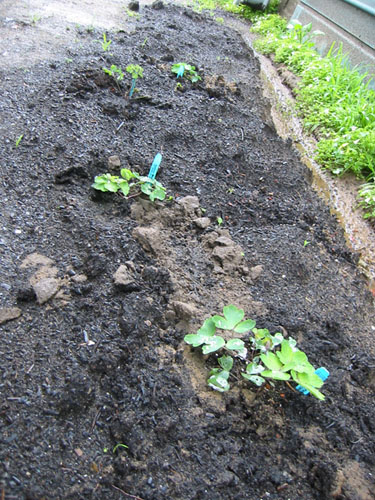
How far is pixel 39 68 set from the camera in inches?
114

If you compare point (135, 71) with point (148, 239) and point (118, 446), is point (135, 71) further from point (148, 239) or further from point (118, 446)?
point (118, 446)

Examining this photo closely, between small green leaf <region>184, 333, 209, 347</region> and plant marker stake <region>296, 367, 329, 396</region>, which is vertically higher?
plant marker stake <region>296, 367, 329, 396</region>

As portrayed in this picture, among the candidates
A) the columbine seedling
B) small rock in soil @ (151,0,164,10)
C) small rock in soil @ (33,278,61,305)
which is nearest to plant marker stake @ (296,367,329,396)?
small rock in soil @ (33,278,61,305)

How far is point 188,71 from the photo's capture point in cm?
336

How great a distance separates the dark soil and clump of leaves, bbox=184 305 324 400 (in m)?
0.07

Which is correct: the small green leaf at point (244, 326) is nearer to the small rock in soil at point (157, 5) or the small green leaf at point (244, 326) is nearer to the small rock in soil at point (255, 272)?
the small rock in soil at point (255, 272)

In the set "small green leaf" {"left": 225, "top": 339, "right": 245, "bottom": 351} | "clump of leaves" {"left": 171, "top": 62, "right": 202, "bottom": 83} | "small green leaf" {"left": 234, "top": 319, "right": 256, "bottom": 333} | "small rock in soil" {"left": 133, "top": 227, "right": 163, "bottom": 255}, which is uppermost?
"clump of leaves" {"left": 171, "top": 62, "right": 202, "bottom": 83}

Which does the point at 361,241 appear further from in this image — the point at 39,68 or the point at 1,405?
the point at 39,68

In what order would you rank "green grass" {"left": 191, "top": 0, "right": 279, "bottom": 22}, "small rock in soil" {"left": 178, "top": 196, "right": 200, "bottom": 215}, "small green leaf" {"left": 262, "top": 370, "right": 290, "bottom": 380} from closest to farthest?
"small green leaf" {"left": 262, "top": 370, "right": 290, "bottom": 380}, "small rock in soil" {"left": 178, "top": 196, "right": 200, "bottom": 215}, "green grass" {"left": 191, "top": 0, "right": 279, "bottom": 22}

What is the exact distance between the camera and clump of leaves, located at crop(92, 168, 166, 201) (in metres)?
1.97

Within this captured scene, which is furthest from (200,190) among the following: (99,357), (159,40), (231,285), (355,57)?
(355,57)

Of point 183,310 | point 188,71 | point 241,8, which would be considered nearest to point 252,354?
point 183,310

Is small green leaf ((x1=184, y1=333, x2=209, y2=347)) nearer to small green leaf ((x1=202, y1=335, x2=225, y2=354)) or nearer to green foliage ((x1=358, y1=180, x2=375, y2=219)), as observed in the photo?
small green leaf ((x1=202, y1=335, x2=225, y2=354))

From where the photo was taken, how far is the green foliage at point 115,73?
285 cm
